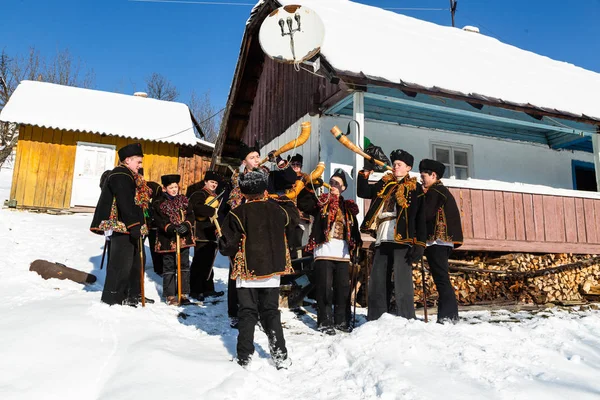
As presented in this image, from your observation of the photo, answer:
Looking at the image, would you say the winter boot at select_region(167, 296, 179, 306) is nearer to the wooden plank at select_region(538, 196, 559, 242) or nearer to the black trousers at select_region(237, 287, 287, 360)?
the black trousers at select_region(237, 287, 287, 360)

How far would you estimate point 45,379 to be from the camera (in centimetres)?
284

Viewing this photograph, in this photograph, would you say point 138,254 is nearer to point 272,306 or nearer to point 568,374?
point 272,306

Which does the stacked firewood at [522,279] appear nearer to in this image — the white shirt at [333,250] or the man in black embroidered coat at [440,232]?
the man in black embroidered coat at [440,232]

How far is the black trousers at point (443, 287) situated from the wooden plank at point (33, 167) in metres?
12.6

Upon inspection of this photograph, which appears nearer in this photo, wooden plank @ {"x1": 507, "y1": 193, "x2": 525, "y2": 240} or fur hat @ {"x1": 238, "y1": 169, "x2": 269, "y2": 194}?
fur hat @ {"x1": 238, "y1": 169, "x2": 269, "y2": 194}

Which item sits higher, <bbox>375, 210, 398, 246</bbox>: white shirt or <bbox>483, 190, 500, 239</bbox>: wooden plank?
<bbox>483, 190, 500, 239</bbox>: wooden plank

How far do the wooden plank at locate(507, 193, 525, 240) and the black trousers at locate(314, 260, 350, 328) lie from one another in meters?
3.84

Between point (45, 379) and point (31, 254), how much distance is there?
549 cm

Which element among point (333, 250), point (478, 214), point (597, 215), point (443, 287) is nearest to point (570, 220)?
point (597, 215)

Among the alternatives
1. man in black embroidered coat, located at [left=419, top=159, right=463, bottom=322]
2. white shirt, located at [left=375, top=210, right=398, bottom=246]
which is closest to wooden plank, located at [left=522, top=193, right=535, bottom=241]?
man in black embroidered coat, located at [left=419, top=159, right=463, bottom=322]

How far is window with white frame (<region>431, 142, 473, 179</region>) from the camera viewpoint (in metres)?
9.09

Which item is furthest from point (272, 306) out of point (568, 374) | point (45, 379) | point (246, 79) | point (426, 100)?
point (246, 79)

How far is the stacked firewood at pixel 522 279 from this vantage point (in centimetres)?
704

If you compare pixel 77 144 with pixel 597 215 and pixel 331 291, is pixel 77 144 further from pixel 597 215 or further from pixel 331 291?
pixel 597 215
